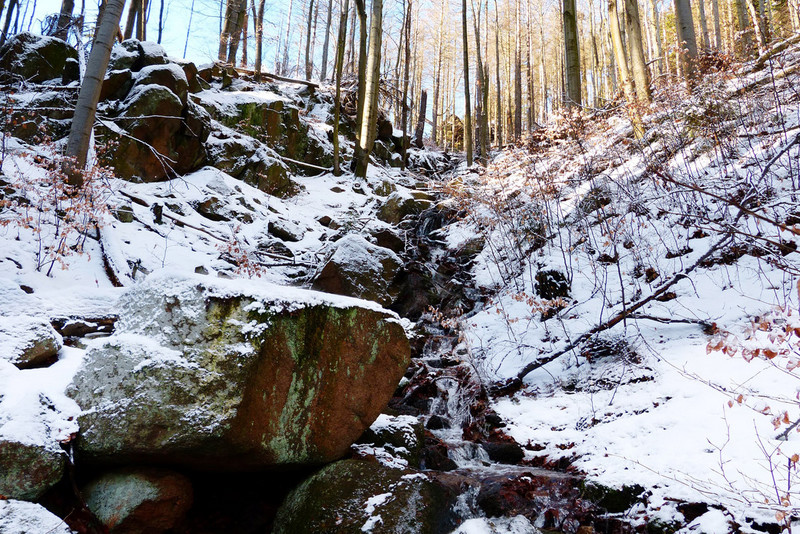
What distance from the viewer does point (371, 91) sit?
1253 cm

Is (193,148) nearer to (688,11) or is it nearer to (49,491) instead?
(49,491)

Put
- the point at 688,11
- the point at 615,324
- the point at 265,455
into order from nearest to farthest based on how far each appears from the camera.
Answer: the point at 265,455 < the point at 615,324 < the point at 688,11

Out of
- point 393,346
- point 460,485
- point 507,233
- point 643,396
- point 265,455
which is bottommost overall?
point 460,485

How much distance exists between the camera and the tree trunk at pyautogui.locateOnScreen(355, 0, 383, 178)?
12.3 metres

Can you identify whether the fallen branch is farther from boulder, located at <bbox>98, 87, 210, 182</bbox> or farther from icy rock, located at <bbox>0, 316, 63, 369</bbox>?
boulder, located at <bbox>98, 87, 210, 182</bbox>

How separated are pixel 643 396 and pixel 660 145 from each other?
5.30 meters

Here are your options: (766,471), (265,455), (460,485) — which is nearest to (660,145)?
(766,471)

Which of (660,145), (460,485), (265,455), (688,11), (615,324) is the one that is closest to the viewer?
(265,455)

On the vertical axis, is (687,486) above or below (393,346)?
below

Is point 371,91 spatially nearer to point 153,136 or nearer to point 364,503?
point 153,136

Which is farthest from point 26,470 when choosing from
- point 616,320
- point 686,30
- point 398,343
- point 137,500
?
point 686,30

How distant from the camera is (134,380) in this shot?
2719mm

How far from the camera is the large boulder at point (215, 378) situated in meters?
2.66

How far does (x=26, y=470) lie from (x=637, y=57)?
38.0 feet
